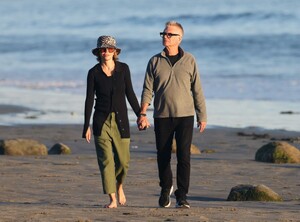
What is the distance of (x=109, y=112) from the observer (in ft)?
30.9

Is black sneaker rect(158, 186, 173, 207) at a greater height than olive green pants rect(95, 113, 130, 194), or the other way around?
olive green pants rect(95, 113, 130, 194)

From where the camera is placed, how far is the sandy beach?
8.84 m

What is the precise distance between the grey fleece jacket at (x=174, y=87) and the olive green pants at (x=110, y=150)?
39 centimetres

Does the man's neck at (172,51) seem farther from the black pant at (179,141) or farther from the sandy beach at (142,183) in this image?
the sandy beach at (142,183)

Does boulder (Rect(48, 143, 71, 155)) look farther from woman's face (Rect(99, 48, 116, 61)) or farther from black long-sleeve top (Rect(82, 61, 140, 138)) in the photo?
woman's face (Rect(99, 48, 116, 61))

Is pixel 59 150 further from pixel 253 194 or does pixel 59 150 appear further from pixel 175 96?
pixel 175 96

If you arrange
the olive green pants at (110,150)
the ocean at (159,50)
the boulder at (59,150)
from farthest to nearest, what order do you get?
the ocean at (159,50) < the boulder at (59,150) < the olive green pants at (110,150)

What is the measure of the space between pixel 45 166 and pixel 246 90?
13.7 metres

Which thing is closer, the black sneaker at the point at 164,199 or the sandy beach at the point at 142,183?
the sandy beach at the point at 142,183

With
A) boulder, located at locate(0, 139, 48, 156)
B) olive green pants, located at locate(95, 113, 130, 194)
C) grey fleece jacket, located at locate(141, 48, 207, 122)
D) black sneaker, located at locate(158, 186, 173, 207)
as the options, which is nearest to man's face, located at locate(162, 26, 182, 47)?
grey fleece jacket, located at locate(141, 48, 207, 122)

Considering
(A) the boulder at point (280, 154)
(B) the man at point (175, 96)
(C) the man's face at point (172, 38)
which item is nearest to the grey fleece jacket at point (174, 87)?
(B) the man at point (175, 96)

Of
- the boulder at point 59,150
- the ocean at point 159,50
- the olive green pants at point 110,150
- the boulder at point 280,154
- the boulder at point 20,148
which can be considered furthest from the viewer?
the ocean at point 159,50

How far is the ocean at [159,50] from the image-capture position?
22.3 m

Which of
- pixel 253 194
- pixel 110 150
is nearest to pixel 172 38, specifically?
pixel 110 150
